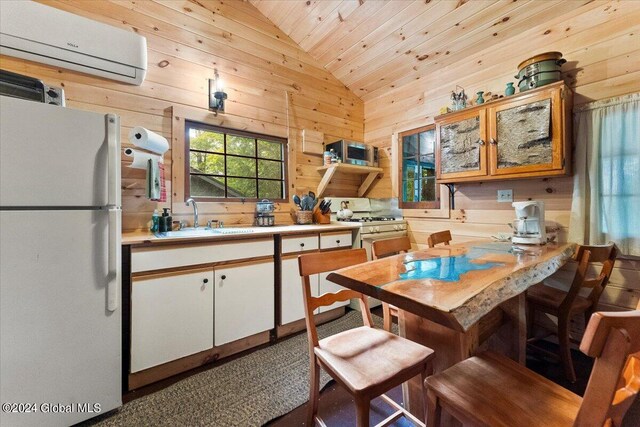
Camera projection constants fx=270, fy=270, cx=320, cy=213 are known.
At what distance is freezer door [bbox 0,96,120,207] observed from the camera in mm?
1229

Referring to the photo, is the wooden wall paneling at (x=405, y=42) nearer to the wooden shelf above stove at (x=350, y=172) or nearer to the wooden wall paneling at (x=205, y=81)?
the wooden wall paneling at (x=205, y=81)

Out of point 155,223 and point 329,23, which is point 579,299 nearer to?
point 155,223

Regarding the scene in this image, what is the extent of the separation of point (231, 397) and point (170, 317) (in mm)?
629

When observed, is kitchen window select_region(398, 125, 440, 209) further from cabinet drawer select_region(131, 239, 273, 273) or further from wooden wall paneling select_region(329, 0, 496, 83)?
cabinet drawer select_region(131, 239, 273, 273)

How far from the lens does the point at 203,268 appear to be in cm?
190

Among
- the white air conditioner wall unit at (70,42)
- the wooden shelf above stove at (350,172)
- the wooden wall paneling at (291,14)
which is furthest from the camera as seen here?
the wooden shelf above stove at (350,172)

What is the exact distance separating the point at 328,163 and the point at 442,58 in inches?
63.5

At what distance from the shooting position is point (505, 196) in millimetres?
2455

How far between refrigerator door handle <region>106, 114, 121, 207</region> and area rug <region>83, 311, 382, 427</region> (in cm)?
116

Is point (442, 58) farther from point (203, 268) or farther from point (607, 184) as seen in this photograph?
point (203, 268)

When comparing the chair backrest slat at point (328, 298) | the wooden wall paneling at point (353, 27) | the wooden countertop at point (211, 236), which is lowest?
the chair backrest slat at point (328, 298)

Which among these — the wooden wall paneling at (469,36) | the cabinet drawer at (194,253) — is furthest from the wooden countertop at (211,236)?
the wooden wall paneling at (469,36)

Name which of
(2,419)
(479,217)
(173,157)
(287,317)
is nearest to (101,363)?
(2,419)

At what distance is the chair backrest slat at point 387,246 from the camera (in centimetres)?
158
